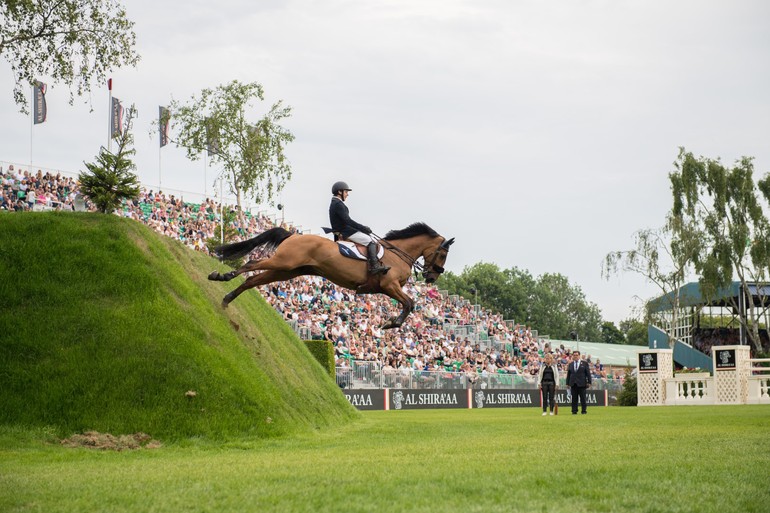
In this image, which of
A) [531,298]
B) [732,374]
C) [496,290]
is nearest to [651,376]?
[732,374]

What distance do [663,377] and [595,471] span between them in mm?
38025

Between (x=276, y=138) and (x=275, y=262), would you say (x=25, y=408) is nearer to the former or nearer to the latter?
(x=275, y=262)

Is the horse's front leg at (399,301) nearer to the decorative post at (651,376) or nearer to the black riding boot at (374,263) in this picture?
the black riding boot at (374,263)

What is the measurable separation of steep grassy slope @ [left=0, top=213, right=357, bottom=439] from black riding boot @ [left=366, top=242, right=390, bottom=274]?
3612 millimetres

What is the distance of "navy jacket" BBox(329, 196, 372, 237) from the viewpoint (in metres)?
16.1

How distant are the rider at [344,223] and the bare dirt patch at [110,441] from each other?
16.8 feet

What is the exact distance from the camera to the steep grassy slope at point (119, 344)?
48.2 feet

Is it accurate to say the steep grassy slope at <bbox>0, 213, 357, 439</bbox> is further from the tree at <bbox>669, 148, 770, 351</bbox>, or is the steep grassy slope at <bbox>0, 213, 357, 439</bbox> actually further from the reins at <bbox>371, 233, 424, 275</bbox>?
the tree at <bbox>669, 148, 770, 351</bbox>

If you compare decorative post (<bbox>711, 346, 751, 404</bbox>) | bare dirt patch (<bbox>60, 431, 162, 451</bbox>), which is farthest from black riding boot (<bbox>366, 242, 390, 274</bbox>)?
decorative post (<bbox>711, 346, 751, 404</bbox>)

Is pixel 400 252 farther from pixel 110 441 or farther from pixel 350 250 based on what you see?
pixel 110 441

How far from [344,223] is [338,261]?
925 mm

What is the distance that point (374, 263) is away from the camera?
51.7 feet

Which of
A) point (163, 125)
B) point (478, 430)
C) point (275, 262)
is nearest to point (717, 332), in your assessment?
point (163, 125)

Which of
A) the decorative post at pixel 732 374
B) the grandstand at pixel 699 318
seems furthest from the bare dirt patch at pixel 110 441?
the grandstand at pixel 699 318
